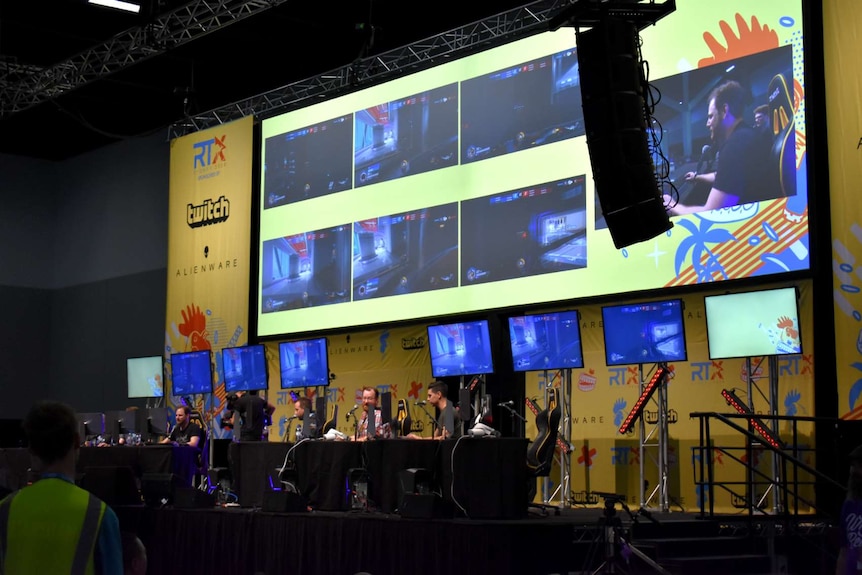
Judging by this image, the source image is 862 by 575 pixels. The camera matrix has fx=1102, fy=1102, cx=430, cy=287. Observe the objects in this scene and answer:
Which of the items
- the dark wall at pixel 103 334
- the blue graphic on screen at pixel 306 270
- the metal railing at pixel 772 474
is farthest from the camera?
the dark wall at pixel 103 334

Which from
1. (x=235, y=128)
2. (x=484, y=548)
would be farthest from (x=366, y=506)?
(x=235, y=128)

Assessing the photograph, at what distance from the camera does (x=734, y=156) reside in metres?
9.19

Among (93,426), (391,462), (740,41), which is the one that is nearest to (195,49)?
(93,426)

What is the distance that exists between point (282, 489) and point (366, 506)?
102 cm

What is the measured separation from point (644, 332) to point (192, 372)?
6.37 meters

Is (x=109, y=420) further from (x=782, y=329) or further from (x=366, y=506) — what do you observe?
(x=782, y=329)

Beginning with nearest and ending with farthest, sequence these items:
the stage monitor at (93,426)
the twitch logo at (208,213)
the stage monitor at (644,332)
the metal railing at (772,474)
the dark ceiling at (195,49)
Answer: the metal railing at (772,474) → the stage monitor at (644,332) → the stage monitor at (93,426) → the dark ceiling at (195,49) → the twitch logo at (208,213)

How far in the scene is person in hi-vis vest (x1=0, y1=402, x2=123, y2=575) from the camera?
7.75 feet

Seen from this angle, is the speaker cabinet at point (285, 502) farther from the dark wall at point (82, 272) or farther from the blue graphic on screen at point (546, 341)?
the dark wall at point (82, 272)

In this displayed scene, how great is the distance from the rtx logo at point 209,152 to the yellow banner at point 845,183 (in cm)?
856

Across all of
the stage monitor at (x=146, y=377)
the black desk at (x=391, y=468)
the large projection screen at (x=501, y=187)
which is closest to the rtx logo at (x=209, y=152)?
the large projection screen at (x=501, y=187)

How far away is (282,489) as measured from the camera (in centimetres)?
884

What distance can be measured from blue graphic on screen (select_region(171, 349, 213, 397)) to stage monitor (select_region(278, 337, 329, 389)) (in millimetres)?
1297

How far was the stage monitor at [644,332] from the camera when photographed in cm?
898
